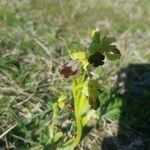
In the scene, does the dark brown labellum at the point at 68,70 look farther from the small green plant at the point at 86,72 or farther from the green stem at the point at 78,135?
the green stem at the point at 78,135

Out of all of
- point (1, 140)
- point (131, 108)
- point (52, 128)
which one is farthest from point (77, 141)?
point (131, 108)

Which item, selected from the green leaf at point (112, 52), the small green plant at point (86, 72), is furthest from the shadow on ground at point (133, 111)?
the green leaf at point (112, 52)

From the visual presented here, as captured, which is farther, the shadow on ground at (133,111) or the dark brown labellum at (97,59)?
the shadow on ground at (133,111)

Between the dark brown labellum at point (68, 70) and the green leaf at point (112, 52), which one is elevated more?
the green leaf at point (112, 52)

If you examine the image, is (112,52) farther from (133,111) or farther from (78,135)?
(133,111)

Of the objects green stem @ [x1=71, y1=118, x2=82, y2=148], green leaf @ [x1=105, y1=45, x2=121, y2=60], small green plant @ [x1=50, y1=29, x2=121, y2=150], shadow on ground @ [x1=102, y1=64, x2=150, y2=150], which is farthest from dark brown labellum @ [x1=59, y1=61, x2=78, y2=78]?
shadow on ground @ [x1=102, y1=64, x2=150, y2=150]

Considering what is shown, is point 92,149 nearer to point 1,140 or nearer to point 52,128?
point 52,128
